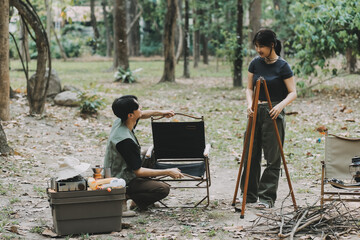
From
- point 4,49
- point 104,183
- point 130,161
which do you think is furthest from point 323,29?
point 104,183

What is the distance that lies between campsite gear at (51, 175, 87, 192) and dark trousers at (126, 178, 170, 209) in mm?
799

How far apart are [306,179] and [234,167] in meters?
1.26

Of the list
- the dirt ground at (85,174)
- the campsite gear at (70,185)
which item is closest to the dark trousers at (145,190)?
the dirt ground at (85,174)

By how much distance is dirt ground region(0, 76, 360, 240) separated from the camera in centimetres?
486

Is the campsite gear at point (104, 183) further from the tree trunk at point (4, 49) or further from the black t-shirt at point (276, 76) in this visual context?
the tree trunk at point (4, 49)

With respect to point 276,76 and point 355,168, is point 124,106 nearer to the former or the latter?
point 276,76

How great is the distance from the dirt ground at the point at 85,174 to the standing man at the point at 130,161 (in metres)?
0.27

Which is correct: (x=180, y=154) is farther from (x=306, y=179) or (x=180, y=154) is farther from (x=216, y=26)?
(x=216, y=26)

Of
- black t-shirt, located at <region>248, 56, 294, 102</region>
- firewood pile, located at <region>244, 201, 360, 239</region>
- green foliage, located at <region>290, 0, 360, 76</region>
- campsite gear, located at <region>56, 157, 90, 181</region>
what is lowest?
firewood pile, located at <region>244, 201, 360, 239</region>

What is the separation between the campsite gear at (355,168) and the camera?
5152mm

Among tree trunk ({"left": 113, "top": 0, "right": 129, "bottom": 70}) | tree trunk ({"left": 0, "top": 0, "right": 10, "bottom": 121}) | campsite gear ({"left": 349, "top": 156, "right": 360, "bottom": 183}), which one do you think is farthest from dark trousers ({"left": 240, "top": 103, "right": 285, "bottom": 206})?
tree trunk ({"left": 113, "top": 0, "right": 129, "bottom": 70})

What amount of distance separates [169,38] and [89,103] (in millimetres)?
8110

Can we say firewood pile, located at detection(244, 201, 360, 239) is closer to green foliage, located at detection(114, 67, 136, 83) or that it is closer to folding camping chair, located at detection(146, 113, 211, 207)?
folding camping chair, located at detection(146, 113, 211, 207)

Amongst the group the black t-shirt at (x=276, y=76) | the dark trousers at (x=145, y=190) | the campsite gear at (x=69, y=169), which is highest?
the black t-shirt at (x=276, y=76)
